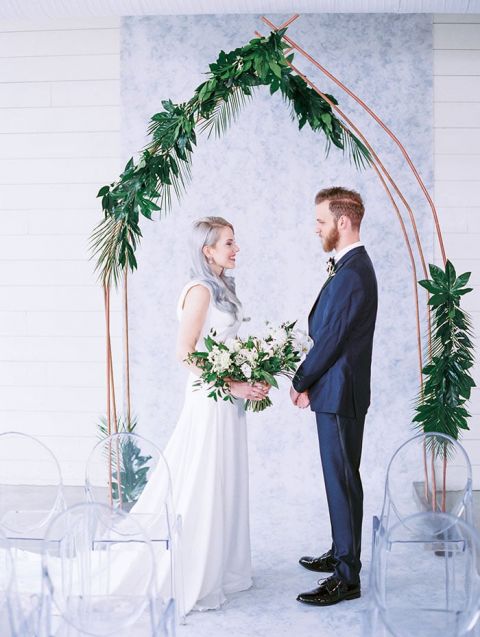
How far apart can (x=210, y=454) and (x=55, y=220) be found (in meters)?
2.76

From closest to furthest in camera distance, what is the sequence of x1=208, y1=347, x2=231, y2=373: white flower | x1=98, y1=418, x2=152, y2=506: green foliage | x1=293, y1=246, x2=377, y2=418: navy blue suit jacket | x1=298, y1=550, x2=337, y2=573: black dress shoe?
x1=208, y1=347, x2=231, y2=373: white flower → x1=293, y1=246, x2=377, y2=418: navy blue suit jacket → x1=298, y1=550, x2=337, y2=573: black dress shoe → x1=98, y1=418, x2=152, y2=506: green foliage

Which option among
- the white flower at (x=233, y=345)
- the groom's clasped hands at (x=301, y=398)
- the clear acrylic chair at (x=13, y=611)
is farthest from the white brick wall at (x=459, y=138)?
the clear acrylic chair at (x=13, y=611)

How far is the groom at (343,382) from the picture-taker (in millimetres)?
3828

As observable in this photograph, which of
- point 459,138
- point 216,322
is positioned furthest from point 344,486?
point 459,138

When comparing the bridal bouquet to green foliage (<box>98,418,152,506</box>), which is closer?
the bridal bouquet

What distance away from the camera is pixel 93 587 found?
3490 mm

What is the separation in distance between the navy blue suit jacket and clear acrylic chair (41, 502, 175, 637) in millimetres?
1083

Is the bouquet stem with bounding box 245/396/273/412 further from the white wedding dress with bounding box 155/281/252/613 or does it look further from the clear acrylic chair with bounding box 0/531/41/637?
the clear acrylic chair with bounding box 0/531/41/637

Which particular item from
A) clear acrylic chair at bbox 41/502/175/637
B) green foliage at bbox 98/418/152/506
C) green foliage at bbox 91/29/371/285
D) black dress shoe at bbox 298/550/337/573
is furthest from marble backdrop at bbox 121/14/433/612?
clear acrylic chair at bbox 41/502/175/637

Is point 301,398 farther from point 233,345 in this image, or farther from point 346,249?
point 346,249

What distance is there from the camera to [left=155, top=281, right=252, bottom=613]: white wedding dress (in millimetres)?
3773

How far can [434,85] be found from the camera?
5637mm

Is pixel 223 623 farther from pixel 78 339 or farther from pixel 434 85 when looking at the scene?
pixel 434 85

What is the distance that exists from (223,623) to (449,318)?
75.5 inches
